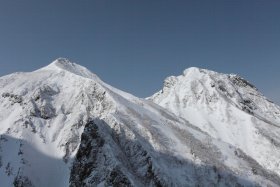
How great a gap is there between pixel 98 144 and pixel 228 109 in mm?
73702

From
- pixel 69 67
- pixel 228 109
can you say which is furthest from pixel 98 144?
pixel 228 109

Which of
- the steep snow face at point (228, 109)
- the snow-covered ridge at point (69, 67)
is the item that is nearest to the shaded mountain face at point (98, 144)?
the snow-covered ridge at point (69, 67)

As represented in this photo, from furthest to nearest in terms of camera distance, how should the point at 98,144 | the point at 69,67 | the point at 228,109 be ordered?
the point at 228,109 < the point at 69,67 < the point at 98,144

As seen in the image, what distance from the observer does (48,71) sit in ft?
306

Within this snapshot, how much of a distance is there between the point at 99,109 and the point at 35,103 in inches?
596

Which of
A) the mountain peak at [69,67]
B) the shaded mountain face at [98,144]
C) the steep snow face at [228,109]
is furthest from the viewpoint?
the steep snow face at [228,109]

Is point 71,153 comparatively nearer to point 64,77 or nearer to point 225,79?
point 64,77

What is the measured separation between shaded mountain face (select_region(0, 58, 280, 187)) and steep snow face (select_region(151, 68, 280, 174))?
798 millimetres

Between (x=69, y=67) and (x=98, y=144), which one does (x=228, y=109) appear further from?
(x=98, y=144)

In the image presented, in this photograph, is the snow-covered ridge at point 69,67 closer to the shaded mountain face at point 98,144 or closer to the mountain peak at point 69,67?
the mountain peak at point 69,67

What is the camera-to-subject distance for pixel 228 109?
12056 cm

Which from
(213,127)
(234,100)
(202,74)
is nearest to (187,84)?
(202,74)

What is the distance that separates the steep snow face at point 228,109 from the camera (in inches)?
4045

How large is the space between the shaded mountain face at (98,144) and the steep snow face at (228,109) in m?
0.80
